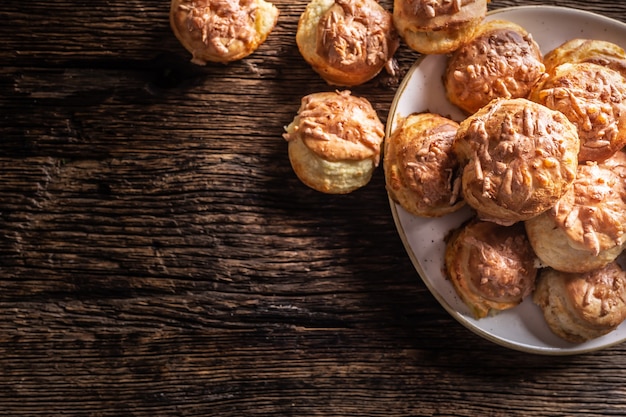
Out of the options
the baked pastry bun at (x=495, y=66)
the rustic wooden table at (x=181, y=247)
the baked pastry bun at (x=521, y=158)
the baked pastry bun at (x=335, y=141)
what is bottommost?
the rustic wooden table at (x=181, y=247)

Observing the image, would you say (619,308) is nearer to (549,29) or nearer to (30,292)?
(549,29)

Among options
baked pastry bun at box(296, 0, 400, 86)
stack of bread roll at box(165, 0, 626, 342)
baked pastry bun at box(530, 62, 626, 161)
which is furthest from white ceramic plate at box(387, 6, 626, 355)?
baked pastry bun at box(530, 62, 626, 161)

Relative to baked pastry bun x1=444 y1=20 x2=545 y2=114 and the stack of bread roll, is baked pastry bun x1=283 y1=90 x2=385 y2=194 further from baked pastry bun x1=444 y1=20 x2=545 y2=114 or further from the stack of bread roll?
baked pastry bun x1=444 y1=20 x2=545 y2=114

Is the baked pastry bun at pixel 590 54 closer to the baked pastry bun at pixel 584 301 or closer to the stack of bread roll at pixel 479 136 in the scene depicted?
the stack of bread roll at pixel 479 136

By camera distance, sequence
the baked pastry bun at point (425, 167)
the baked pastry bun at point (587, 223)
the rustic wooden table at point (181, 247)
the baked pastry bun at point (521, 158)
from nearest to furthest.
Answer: the baked pastry bun at point (521, 158)
the baked pastry bun at point (587, 223)
the baked pastry bun at point (425, 167)
the rustic wooden table at point (181, 247)

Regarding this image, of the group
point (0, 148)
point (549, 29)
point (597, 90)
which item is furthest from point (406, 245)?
point (0, 148)

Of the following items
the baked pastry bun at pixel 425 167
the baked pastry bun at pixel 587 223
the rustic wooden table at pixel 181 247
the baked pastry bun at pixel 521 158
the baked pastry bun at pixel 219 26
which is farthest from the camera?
the rustic wooden table at pixel 181 247

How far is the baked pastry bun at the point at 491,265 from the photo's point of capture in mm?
2332

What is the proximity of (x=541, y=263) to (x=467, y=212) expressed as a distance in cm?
36

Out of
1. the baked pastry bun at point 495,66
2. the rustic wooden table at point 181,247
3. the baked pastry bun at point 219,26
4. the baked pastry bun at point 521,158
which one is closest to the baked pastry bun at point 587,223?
the baked pastry bun at point 521,158

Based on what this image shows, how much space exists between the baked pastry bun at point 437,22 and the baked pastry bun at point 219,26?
0.60 metres

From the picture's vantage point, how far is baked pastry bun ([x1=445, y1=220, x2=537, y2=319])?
7.65ft

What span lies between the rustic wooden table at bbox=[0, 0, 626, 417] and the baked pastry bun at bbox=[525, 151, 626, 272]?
2.10 feet

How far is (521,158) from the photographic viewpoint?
205 cm
